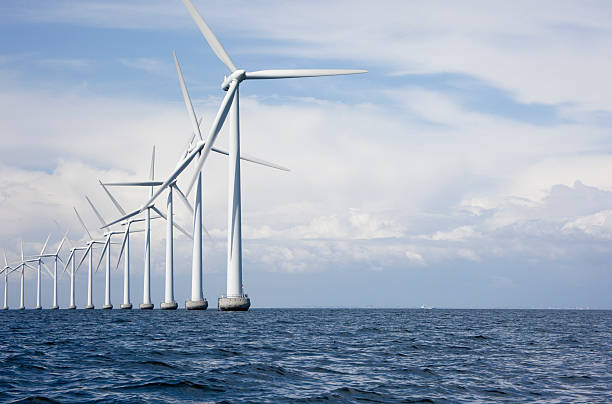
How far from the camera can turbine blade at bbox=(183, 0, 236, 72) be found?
286 ft

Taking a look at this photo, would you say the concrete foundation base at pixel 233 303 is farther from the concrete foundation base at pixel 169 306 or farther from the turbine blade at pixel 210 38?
the concrete foundation base at pixel 169 306

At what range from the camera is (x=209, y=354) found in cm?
3475

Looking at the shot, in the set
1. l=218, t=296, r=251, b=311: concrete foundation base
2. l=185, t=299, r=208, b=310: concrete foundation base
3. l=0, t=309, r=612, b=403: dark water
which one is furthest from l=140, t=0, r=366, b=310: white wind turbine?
l=0, t=309, r=612, b=403: dark water

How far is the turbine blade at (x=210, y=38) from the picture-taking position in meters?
87.2

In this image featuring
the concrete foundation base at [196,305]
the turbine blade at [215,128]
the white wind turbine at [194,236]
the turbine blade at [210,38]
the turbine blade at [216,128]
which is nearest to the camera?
the turbine blade at [216,128]

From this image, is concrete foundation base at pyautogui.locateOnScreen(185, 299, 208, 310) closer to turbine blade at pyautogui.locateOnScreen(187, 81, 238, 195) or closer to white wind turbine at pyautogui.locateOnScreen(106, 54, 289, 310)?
white wind turbine at pyautogui.locateOnScreen(106, 54, 289, 310)

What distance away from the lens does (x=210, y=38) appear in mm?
92375

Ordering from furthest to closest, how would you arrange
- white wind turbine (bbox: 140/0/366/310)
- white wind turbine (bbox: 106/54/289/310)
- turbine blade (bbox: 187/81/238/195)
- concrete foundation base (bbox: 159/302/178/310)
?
concrete foundation base (bbox: 159/302/178/310), white wind turbine (bbox: 106/54/289/310), white wind turbine (bbox: 140/0/366/310), turbine blade (bbox: 187/81/238/195)

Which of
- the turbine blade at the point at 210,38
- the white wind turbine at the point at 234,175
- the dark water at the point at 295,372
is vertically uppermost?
the turbine blade at the point at 210,38

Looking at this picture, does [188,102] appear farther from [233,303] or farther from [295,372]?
[295,372]

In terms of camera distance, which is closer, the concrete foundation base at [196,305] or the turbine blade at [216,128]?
the turbine blade at [216,128]

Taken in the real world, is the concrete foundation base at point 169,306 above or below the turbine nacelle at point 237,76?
below

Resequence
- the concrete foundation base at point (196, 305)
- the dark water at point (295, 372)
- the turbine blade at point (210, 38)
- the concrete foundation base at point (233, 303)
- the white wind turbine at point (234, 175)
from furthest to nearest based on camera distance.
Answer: the concrete foundation base at point (196, 305) → the concrete foundation base at point (233, 303) → the white wind turbine at point (234, 175) → the turbine blade at point (210, 38) → the dark water at point (295, 372)

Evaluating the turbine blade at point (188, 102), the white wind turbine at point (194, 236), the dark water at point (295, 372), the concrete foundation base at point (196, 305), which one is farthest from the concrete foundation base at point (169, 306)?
the dark water at point (295, 372)
